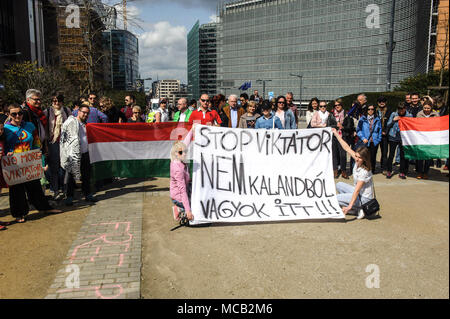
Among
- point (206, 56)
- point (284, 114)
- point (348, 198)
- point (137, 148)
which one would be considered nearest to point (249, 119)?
point (284, 114)

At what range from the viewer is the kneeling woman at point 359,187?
18.6 feet

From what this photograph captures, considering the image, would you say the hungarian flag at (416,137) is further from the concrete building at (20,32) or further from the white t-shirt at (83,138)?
the concrete building at (20,32)

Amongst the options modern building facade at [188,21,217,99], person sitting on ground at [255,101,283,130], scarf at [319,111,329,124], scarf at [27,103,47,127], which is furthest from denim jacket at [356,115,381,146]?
modern building facade at [188,21,217,99]

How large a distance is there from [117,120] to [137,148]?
62.5 inches

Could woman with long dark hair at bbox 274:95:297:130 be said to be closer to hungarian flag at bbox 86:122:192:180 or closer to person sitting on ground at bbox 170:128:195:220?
hungarian flag at bbox 86:122:192:180

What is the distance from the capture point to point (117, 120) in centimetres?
880

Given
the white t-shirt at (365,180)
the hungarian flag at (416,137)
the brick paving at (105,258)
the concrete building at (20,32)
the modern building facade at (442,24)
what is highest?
the concrete building at (20,32)

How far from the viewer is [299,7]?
102 meters

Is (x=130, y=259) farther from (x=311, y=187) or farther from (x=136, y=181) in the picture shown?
(x=136, y=181)

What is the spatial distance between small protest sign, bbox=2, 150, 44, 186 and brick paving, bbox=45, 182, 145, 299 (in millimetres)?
1167

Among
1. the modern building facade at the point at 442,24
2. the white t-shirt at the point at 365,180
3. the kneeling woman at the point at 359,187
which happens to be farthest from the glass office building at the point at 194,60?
the white t-shirt at the point at 365,180

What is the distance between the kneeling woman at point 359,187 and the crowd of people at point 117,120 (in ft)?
0.05

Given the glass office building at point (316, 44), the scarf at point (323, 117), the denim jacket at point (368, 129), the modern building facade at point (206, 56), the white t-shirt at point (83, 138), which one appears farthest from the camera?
the modern building facade at point (206, 56)
